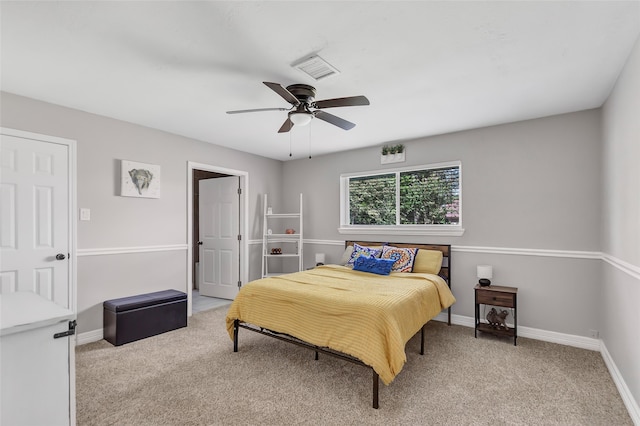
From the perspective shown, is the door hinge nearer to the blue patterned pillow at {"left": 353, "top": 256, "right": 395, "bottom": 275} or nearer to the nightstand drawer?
the blue patterned pillow at {"left": 353, "top": 256, "right": 395, "bottom": 275}

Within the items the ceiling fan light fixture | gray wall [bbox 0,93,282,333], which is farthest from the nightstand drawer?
gray wall [bbox 0,93,282,333]

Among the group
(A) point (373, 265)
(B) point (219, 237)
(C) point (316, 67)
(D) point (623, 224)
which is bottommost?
(A) point (373, 265)

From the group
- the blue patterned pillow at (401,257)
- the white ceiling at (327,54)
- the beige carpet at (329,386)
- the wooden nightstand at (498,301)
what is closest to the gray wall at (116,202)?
the white ceiling at (327,54)

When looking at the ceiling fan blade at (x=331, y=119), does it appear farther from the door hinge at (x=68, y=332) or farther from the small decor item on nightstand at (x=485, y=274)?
the small decor item on nightstand at (x=485, y=274)

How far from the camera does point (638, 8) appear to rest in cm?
176

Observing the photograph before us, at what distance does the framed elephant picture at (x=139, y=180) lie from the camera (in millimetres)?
3771

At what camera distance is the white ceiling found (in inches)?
72.0

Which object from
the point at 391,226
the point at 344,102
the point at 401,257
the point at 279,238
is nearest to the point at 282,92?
the point at 344,102

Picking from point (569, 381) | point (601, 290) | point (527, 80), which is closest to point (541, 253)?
point (601, 290)

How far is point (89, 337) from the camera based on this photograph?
3459 mm

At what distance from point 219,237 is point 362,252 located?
253 centimetres

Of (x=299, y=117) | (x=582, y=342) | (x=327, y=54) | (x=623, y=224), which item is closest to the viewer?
(x=327, y=54)

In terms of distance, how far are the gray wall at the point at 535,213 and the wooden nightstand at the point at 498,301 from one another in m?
0.29

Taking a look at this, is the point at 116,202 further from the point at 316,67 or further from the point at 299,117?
the point at 316,67
